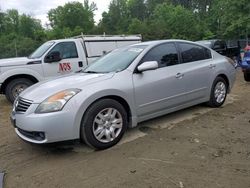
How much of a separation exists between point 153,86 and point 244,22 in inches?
767

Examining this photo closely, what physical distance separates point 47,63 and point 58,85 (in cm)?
447

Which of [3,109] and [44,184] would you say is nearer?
[44,184]

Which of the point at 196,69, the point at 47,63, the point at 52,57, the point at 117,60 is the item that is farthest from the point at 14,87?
the point at 196,69

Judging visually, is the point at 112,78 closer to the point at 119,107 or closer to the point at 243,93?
the point at 119,107

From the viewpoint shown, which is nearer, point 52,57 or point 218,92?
point 218,92

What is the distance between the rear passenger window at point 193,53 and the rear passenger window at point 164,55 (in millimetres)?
225

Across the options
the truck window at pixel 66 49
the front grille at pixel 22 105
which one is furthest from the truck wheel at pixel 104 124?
the truck window at pixel 66 49

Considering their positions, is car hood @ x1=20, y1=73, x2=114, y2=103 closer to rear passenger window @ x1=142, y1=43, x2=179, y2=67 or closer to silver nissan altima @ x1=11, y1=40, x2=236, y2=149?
silver nissan altima @ x1=11, y1=40, x2=236, y2=149

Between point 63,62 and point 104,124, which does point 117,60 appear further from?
point 63,62

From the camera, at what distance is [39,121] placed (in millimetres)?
4148

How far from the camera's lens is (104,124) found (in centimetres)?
456

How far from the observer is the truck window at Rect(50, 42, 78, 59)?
9203 millimetres

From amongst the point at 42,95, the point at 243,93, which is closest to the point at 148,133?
the point at 42,95

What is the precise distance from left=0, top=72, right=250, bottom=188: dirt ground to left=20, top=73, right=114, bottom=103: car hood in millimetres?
728
